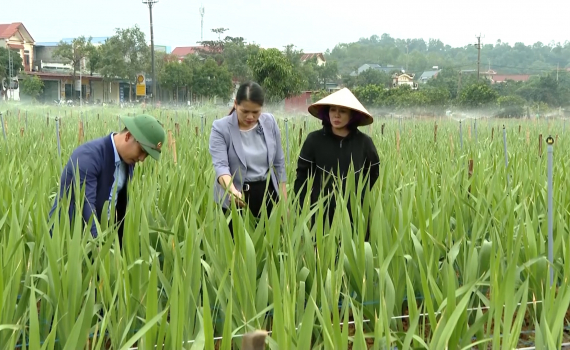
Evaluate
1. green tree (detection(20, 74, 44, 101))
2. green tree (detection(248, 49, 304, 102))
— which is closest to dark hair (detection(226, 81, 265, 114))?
green tree (detection(248, 49, 304, 102))

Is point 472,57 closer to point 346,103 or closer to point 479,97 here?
point 479,97

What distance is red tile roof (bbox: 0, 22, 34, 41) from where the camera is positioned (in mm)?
43906

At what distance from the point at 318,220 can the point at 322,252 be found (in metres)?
0.09

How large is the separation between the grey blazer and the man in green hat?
1.51ft

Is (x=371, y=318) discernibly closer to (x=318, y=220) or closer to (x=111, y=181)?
(x=318, y=220)

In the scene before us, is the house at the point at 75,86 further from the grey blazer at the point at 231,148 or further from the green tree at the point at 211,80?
the grey blazer at the point at 231,148

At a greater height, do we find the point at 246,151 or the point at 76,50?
the point at 76,50

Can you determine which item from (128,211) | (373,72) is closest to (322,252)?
(128,211)

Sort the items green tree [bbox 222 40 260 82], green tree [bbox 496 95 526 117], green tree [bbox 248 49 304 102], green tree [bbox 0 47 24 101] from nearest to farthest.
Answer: green tree [bbox 248 49 304 102] → green tree [bbox 496 95 526 117] → green tree [bbox 0 47 24 101] → green tree [bbox 222 40 260 82]

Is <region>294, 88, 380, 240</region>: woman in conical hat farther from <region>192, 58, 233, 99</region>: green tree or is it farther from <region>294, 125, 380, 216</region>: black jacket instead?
<region>192, 58, 233, 99</region>: green tree

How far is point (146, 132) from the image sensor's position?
2141 mm

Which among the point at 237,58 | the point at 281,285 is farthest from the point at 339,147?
the point at 237,58

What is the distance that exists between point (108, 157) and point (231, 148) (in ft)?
1.98

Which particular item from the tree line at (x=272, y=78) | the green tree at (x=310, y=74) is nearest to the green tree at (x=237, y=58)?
the tree line at (x=272, y=78)
